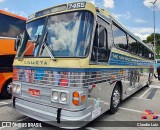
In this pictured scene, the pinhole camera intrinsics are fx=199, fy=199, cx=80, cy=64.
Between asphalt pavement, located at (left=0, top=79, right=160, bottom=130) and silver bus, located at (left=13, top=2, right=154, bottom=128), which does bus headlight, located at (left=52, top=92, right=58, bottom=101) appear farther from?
asphalt pavement, located at (left=0, top=79, right=160, bottom=130)

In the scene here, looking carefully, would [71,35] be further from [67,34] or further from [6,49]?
[6,49]

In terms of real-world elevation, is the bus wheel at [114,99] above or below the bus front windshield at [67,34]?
below

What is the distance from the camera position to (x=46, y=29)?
475 cm

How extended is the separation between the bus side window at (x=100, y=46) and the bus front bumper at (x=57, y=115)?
4.02ft

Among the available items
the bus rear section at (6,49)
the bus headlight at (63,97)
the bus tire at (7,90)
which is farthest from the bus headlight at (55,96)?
the bus tire at (7,90)

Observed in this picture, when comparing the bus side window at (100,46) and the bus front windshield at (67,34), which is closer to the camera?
the bus front windshield at (67,34)

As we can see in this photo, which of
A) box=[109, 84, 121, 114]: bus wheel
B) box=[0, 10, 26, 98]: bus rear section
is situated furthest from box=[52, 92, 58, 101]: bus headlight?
box=[0, 10, 26, 98]: bus rear section

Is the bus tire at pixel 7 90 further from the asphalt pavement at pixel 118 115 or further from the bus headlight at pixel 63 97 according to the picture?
the bus headlight at pixel 63 97

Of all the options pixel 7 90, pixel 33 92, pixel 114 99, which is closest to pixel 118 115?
pixel 114 99

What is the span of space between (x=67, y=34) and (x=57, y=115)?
1.72 m

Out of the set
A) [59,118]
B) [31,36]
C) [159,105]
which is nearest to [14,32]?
[31,36]

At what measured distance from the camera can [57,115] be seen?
401 cm

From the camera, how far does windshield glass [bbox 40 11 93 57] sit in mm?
4141

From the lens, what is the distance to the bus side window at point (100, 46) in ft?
14.3
